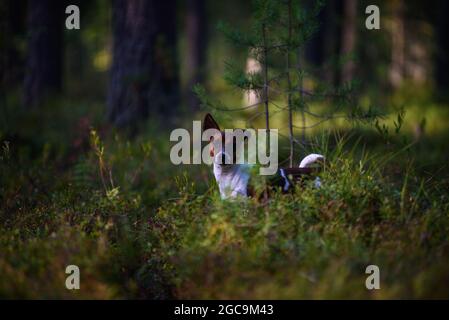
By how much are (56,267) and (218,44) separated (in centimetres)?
3587

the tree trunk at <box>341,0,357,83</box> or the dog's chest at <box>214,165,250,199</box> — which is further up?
the tree trunk at <box>341,0,357,83</box>

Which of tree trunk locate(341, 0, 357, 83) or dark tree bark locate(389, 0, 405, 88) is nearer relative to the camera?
tree trunk locate(341, 0, 357, 83)

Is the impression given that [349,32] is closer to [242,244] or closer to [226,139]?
[226,139]

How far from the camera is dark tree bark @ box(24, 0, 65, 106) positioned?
1341 cm

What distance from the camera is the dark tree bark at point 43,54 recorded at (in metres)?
13.4

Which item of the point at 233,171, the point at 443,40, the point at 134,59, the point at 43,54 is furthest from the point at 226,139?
the point at 443,40

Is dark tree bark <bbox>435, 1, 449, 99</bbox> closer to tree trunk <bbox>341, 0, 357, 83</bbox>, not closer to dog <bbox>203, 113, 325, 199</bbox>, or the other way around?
tree trunk <bbox>341, 0, 357, 83</bbox>

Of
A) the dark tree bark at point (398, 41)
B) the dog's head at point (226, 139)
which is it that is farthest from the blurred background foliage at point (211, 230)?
the dark tree bark at point (398, 41)

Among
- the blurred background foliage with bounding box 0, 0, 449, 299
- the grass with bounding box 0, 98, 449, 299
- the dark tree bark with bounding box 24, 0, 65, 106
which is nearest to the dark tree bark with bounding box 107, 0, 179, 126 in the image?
the blurred background foliage with bounding box 0, 0, 449, 299

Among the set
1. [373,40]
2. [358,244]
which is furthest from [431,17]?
[358,244]

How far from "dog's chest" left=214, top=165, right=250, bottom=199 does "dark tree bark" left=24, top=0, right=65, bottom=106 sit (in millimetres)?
9692

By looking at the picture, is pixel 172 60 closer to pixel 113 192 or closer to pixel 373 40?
pixel 113 192

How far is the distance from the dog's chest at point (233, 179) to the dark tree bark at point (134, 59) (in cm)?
491

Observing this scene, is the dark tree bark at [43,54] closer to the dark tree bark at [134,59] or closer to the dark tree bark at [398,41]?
the dark tree bark at [134,59]
